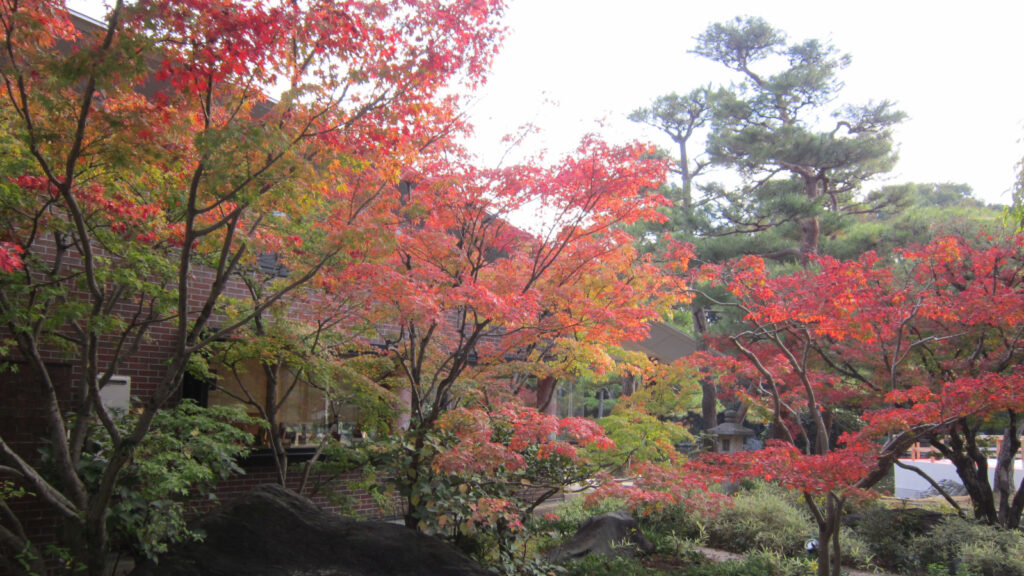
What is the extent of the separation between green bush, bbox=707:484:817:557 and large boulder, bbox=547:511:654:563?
4.24 ft

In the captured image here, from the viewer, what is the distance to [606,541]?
28.9 feet

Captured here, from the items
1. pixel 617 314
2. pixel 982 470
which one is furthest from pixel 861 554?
pixel 617 314

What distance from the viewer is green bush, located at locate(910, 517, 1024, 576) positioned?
7715mm

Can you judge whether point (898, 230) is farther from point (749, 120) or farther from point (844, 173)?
point (749, 120)

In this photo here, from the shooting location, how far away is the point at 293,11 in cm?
450

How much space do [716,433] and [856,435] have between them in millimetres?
10156

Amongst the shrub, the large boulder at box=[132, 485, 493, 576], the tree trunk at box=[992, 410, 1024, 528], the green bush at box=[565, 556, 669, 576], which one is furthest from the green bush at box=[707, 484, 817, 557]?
the large boulder at box=[132, 485, 493, 576]

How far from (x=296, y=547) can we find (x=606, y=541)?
449 cm

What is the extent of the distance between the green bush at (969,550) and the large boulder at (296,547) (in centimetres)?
595

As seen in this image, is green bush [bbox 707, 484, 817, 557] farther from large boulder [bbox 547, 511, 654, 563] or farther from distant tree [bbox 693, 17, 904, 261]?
distant tree [bbox 693, 17, 904, 261]

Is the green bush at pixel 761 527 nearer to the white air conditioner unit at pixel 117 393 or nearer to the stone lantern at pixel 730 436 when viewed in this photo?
the stone lantern at pixel 730 436

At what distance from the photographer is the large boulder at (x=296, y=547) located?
18.1ft

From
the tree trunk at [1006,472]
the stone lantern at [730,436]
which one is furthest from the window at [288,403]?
the stone lantern at [730,436]

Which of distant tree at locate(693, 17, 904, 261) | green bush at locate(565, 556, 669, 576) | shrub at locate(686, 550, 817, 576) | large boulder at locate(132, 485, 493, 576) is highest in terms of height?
distant tree at locate(693, 17, 904, 261)
